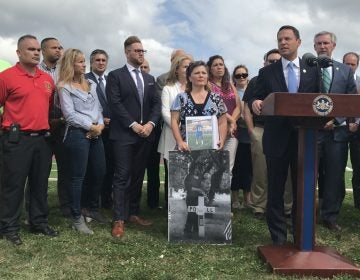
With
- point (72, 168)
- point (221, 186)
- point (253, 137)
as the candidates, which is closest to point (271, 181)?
point (221, 186)

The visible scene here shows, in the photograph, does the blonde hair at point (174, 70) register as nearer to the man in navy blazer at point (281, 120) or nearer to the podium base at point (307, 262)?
the man in navy blazer at point (281, 120)

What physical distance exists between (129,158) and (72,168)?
651 millimetres

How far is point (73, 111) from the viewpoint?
5.04 metres

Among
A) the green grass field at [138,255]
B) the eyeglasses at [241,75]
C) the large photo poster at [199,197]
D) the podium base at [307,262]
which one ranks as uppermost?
the eyeglasses at [241,75]

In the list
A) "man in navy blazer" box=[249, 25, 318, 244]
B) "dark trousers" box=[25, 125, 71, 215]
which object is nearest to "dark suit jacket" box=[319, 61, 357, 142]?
"man in navy blazer" box=[249, 25, 318, 244]

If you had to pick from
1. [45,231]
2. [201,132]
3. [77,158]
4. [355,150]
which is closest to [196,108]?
[201,132]

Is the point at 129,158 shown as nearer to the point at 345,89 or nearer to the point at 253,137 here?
the point at 253,137

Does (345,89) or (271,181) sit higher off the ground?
(345,89)

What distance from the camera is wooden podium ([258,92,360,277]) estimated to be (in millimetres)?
3580

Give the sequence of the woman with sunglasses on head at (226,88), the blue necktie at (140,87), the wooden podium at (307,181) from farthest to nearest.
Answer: the woman with sunglasses on head at (226,88), the blue necktie at (140,87), the wooden podium at (307,181)

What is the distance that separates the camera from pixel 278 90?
4.32m

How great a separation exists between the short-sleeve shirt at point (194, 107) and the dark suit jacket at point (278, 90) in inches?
26.7

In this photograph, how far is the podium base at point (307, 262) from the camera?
144 inches

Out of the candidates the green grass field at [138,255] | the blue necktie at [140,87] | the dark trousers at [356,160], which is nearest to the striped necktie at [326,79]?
the dark trousers at [356,160]
